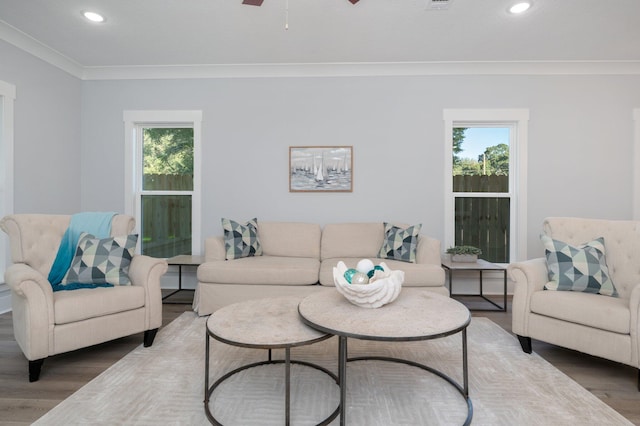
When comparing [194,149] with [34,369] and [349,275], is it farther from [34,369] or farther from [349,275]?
[349,275]

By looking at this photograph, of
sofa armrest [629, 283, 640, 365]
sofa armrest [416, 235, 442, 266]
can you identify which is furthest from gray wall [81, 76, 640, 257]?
sofa armrest [629, 283, 640, 365]

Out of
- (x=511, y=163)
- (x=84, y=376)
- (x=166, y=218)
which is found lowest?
(x=84, y=376)

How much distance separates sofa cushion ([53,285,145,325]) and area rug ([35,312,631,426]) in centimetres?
35

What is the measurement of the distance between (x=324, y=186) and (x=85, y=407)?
2880 millimetres

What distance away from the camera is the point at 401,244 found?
10.8 ft

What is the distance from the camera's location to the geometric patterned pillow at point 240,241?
332 centimetres

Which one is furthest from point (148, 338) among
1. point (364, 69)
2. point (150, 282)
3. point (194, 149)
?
point (364, 69)

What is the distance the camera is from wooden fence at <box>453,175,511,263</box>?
3.96 m

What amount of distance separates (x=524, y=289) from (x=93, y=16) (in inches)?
161

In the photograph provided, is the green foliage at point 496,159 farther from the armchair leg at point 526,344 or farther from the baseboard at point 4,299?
the baseboard at point 4,299

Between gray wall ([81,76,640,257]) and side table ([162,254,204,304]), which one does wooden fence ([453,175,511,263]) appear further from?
side table ([162,254,204,304])

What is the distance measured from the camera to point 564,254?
241 centimetres

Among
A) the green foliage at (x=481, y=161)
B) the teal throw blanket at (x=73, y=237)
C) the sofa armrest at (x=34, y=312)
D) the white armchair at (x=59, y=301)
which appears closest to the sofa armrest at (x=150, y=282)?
the white armchair at (x=59, y=301)

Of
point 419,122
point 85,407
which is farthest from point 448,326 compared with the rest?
point 419,122
